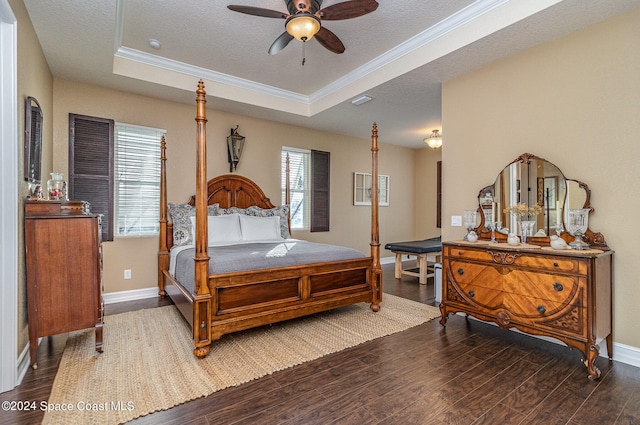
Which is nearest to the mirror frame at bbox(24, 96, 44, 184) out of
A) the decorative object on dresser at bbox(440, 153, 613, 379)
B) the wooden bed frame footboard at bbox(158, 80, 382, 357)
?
the wooden bed frame footboard at bbox(158, 80, 382, 357)

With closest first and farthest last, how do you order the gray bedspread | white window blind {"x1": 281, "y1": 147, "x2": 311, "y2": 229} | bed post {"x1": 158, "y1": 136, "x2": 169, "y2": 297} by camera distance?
the gray bedspread → bed post {"x1": 158, "y1": 136, "x2": 169, "y2": 297} → white window blind {"x1": 281, "y1": 147, "x2": 311, "y2": 229}

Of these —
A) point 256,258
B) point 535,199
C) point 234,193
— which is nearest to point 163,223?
point 234,193

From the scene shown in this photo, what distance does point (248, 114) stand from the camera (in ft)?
16.8

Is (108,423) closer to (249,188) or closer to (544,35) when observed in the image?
(249,188)

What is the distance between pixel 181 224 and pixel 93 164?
4.18 ft

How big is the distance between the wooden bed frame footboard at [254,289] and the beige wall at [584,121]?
4.20 feet

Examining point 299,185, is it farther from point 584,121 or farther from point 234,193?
point 584,121

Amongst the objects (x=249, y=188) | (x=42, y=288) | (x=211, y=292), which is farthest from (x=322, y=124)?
(x=42, y=288)

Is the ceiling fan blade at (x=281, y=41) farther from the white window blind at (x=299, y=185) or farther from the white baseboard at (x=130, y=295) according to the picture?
the white baseboard at (x=130, y=295)

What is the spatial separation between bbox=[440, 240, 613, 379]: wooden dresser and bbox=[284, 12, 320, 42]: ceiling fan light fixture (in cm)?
234

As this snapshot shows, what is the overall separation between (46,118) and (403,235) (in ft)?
21.9

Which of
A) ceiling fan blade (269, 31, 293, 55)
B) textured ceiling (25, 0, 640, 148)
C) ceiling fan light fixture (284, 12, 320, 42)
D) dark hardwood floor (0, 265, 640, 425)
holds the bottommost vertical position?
dark hardwood floor (0, 265, 640, 425)

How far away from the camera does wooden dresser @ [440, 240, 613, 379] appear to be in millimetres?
2291

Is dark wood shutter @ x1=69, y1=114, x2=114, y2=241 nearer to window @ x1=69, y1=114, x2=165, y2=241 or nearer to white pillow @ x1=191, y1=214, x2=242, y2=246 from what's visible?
window @ x1=69, y1=114, x2=165, y2=241
